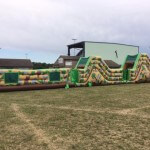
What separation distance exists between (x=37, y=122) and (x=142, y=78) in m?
14.1

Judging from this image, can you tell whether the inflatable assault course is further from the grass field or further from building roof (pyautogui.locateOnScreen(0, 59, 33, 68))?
building roof (pyautogui.locateOnScreen(0, 59, 33, 68))

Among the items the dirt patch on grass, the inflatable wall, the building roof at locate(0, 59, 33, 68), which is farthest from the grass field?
the building roof at locate(0, 59, 33, 68)

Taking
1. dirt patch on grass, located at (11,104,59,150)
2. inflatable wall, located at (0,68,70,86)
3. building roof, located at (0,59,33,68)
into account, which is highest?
building roof, located at (0,59,33,68)

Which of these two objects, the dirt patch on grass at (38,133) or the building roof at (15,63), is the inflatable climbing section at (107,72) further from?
the building roof at (15,63)

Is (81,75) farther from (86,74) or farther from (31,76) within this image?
(31,76)

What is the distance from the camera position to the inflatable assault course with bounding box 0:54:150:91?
43.1 feet

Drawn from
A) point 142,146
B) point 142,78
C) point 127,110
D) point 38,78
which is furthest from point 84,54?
point 142,146

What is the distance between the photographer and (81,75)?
15.2 metres

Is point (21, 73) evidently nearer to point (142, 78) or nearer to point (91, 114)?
point (91, 114)

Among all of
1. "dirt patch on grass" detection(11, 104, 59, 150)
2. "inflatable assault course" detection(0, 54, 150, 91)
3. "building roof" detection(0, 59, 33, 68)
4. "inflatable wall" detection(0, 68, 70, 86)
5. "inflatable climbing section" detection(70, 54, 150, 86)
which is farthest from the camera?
"building roof" detection(0, 59, 33, 68)

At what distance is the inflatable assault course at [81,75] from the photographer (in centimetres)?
1314

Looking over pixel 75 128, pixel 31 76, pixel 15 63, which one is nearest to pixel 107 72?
pixel 31 76

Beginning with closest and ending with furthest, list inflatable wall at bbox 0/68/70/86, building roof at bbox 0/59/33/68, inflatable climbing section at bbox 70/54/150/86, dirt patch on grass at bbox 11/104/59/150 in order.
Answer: dirt patch on grass at bbox 11/104/59/150, inflatable wall at bbox 0/68/70/86, inflatable climbing section at bbox 70/54/150/86, building roof at bbox 0/59/33/68

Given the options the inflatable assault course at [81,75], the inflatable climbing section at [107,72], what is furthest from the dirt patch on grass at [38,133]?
the inflatable climbing section at [107,72]
